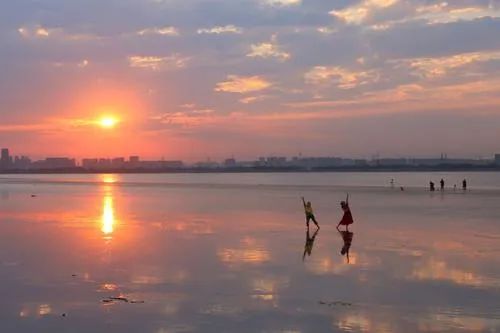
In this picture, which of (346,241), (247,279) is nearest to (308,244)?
(346,241)

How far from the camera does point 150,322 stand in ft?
31.9

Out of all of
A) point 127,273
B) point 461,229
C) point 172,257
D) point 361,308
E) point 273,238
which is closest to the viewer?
point 361,308

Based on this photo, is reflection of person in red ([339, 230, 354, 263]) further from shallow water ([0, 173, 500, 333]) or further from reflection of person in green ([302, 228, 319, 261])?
reflection of person in green ([302, 228, 319, 261])

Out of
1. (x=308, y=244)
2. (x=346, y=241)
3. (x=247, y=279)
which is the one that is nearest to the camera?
(x=247, y=279)

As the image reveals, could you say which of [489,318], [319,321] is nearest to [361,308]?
[319,321]

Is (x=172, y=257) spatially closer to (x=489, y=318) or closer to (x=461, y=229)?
(x=489, y=318)

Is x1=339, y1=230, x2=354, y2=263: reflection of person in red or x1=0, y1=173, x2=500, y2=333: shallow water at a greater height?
x1=0, y1=173, x2=500, y2=333: shallow water

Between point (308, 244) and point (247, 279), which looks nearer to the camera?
point (247, 279)

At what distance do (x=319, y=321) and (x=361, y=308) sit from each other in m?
1.19

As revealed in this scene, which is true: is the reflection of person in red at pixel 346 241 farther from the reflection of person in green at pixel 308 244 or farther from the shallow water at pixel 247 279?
the reflection of person in green at pixel 308 244

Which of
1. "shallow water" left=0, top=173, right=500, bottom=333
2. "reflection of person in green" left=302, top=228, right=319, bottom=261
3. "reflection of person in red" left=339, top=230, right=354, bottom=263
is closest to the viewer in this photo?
"shallow water" left=0, top=173, right=500, bottom=333

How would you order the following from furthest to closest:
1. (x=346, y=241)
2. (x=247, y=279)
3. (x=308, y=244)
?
(x=346, y=241) → (x=308, y=244) → (x=247, y=279)

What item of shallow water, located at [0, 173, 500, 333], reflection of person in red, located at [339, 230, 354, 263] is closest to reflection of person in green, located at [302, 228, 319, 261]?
shallow water, located at [0, 173, 500, 333]

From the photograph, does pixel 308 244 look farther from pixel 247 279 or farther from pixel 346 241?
pixel 247 279
